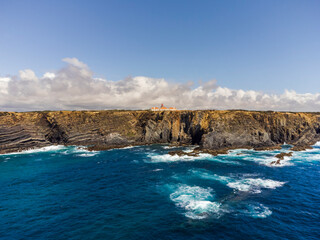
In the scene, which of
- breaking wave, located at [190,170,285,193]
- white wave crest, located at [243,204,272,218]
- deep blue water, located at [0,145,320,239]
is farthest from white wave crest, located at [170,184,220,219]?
breaking wave, located at [190,170,285,193]

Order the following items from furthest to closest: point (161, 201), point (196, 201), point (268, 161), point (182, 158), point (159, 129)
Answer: point (159, 129) < point (182, 158) < point (268, 161) < point (161, 201) < point (196, 201)

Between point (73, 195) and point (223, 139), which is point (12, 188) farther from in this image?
point (223, 139)

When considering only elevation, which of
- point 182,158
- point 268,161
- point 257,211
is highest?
point 257,211

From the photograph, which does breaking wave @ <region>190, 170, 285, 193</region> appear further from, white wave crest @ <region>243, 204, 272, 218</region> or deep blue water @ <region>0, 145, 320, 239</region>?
white wave crest @ <region>243, 204, 272, 218</region>

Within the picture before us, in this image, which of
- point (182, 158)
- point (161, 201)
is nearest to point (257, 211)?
point (161, 201)

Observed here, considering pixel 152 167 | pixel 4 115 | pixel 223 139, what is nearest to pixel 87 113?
pixel 4 115

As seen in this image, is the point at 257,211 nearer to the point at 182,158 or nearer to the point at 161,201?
the point at 161,201

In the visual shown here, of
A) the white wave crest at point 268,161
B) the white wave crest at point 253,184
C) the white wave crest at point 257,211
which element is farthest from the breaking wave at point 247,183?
the white wave crest at point 268,161
